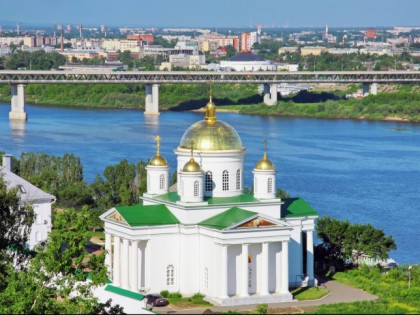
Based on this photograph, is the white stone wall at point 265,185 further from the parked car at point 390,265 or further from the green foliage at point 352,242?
the parked car at point 390,265

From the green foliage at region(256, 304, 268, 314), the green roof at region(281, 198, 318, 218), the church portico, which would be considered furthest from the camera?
the green roof at region(281, 198, 318, 218)

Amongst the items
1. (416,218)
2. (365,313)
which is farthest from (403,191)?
(365,313)

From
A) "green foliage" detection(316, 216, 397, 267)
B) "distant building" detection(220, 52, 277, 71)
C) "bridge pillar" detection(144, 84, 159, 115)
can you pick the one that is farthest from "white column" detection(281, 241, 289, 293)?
"distant building" detection(220, 52, 277, 71)

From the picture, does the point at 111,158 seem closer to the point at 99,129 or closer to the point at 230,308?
the point at 99,129

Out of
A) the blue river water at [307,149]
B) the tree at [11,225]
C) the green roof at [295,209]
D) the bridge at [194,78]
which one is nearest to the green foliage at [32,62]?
the bridge at [194,78]

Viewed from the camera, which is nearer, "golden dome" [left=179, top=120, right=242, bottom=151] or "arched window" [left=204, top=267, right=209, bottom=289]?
"arched window" [left=204, top=267, right=209, bottom=289]

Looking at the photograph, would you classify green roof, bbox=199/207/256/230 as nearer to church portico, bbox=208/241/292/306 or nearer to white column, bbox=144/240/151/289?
church portico, bbox=208/241/292/306
